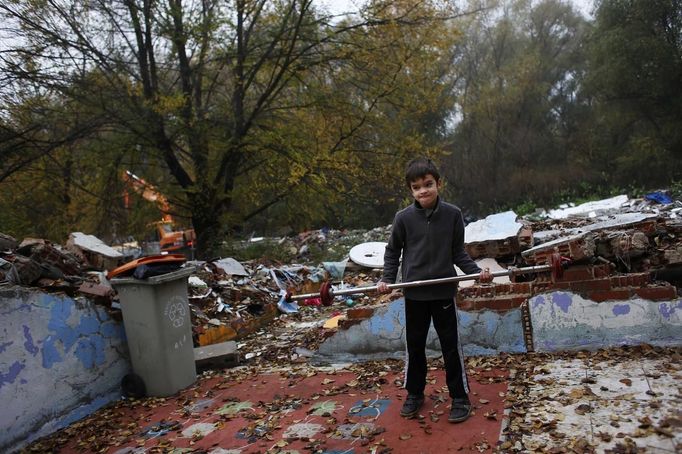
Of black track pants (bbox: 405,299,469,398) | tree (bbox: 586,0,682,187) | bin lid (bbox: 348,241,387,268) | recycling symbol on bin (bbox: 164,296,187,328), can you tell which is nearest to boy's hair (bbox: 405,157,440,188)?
black track pants (bbox: 405,299,469,398)

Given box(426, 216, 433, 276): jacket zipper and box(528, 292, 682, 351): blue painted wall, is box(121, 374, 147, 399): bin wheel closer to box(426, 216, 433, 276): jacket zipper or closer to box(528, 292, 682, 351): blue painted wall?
box(426, 216, 433, 276): jacket zipper

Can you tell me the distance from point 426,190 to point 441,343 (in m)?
1.06

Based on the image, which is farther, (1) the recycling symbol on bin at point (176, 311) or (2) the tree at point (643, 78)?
(2) the tree at point (643, 78)

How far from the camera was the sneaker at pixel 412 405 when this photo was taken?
343 cm

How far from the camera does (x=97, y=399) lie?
4.55m

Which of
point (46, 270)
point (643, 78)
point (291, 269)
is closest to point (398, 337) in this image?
point (46, 270)

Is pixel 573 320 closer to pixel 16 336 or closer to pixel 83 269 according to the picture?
pixel 16 336

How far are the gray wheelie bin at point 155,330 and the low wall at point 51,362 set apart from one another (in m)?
0.22

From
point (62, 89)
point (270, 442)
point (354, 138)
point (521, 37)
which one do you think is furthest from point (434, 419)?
point (521, 37)

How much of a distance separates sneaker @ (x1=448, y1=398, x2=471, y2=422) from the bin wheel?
2925 mm

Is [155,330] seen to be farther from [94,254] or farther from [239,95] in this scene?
[239,95]

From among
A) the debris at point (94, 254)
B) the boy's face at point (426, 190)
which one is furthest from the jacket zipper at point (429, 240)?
the debris at point (94, 254)

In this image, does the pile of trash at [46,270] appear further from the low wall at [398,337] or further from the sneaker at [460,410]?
the sneaker at [460,410]

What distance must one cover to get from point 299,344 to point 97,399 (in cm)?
224
